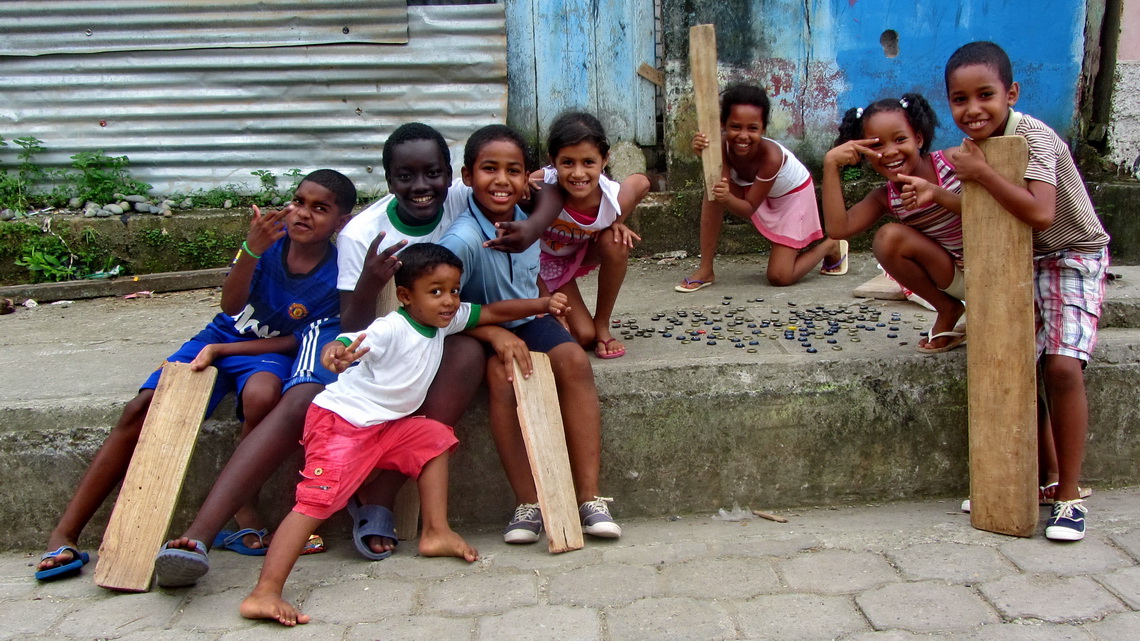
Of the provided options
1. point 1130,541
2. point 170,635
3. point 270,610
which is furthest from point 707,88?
point 170,635

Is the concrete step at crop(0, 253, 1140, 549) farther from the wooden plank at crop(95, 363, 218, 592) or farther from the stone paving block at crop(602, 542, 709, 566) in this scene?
the stone paving block at crop(602, 542, 709, 566)

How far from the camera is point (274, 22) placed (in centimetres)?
504

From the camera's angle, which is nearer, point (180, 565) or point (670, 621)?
point (670, 621)

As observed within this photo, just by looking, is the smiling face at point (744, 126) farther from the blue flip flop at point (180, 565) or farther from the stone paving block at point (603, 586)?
the blue flip flop at point (180, 565)

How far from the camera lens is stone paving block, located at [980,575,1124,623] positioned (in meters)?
2.31

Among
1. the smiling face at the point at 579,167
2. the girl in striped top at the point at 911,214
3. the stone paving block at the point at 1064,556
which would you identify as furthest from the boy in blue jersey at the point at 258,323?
the stone paving block at the point at 1064,556

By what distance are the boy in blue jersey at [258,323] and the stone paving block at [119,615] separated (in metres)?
0.27

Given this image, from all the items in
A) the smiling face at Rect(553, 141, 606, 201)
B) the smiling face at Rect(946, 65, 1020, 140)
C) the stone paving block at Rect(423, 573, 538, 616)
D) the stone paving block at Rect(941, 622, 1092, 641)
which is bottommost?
the stone paving block at Rect(423, 573, 538, 616)

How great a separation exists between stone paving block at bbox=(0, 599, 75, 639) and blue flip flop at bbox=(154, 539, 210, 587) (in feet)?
0.90

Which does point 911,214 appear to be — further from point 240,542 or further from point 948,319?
A: point 240,542

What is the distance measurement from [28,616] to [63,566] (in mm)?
223

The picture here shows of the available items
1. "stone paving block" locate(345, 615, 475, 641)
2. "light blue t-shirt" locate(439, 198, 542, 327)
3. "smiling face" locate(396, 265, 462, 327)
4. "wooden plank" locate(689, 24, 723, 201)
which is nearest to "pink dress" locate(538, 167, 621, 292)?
"light blue t-shirt" locate(439, 198, 542, 327)

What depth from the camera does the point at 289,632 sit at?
7.78ft

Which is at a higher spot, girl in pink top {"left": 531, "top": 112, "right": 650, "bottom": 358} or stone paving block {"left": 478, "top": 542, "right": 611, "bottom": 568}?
girl in pink top {"left": 531, "top": 112, "right": 650, "bottom": 358}
